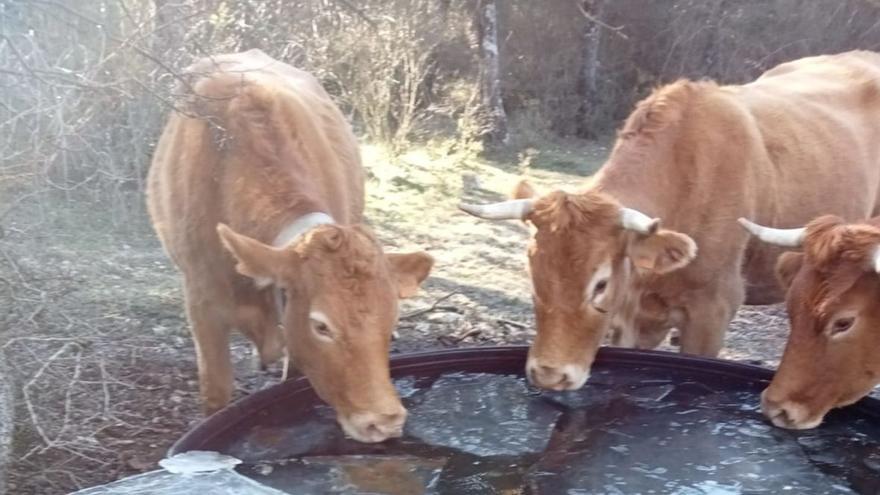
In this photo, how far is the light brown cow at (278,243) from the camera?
3.36m

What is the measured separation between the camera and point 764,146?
498 centimetres

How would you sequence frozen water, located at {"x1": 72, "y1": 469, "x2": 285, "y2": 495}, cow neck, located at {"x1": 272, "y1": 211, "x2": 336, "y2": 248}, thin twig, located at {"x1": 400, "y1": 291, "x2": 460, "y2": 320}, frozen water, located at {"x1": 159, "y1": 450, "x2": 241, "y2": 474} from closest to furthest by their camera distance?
frozen water, located at {"x1": 72, "y1": 469, "x2": 285, "y2": 495}, frozen water, located at {"x1": 159, "y1": 450, "x2": 241, "y2": 474}, cow neck, located at {"x1": 272, "y1": 211, "x2": 336, "y2": 248}, thin twig, located at {"x1": 400, "y1": 291, "x2": 460, "y2": 320}

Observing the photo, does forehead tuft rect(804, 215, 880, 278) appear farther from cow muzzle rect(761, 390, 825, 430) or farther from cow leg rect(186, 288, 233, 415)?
cow leg rect(186, 288, 233, 415)

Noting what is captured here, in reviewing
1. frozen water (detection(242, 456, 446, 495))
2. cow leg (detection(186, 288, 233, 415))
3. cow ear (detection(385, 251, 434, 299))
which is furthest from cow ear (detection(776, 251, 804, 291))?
cow leg (detection(186, 288, 233, 415))

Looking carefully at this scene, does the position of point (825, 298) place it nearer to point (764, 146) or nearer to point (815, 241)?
point (815, 241)

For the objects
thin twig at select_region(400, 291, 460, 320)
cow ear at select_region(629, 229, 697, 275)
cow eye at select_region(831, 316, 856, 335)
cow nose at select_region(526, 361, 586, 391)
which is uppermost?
cow ear at select_region(629, 229, 697, 275)

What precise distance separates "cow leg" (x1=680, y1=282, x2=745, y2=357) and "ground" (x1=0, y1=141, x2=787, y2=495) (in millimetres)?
1311

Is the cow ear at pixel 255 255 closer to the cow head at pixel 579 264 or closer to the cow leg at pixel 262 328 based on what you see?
the cow leg at pixel 262 328

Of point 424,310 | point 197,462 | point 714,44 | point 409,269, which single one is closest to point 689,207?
point 409,269

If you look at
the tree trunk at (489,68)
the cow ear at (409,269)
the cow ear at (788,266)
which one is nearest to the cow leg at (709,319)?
the cow ear at (788,266)

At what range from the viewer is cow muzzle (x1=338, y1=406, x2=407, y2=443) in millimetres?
3307

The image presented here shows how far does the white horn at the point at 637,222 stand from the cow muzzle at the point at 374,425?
3.88 feet

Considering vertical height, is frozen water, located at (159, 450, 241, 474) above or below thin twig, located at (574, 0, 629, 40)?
below

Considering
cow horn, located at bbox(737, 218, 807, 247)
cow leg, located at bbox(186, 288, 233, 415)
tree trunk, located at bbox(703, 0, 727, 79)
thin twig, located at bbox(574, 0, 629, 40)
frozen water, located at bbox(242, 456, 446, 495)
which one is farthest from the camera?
tree trunk, located at bbox(703, 0, 727, 79)
